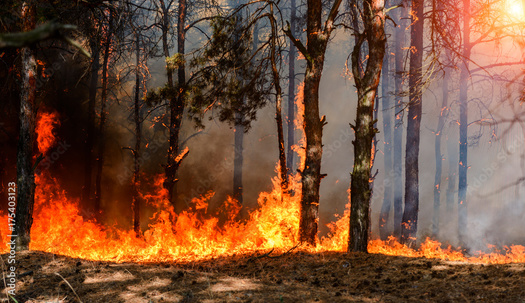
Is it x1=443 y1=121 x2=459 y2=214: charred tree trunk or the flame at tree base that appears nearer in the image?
the flame at tree base

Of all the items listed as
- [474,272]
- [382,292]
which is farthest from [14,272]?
[474,272]

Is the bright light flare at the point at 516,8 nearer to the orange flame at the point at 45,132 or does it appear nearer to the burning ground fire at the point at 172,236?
the burning ground fire at the point at 172,236

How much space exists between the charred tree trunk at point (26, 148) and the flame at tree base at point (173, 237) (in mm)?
947

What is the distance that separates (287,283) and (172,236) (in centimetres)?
872

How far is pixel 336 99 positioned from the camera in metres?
29.7

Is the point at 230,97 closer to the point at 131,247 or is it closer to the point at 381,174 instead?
the point at 131,247

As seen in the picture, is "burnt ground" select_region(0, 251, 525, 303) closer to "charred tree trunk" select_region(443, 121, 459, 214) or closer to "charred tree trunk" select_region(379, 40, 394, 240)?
"charred tree trunk" select_region(379, 40, 394, 240)

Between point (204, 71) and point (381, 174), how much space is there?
66.2 feet

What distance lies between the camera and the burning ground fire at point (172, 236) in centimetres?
1124

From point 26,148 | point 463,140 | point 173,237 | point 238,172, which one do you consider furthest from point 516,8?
point 238,172

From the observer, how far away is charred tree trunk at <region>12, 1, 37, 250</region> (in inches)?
357

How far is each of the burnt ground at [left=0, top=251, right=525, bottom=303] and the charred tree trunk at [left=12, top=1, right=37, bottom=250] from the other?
7.08 feet

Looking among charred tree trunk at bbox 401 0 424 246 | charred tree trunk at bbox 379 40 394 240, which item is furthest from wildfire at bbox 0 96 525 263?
charred tree trunk at bbox 379 40 394 240

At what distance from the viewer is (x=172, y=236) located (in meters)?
13.6
